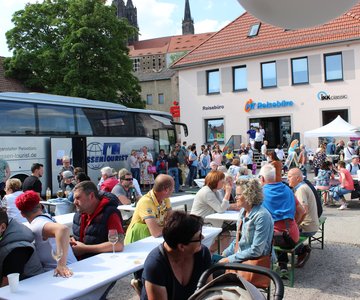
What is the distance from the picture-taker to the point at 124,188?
25.5ft

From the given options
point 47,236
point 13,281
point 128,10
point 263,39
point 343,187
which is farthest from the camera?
point 128,10

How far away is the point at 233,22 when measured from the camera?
32.2 metres

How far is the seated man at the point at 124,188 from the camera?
7.61 meters

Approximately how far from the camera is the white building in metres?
25.4

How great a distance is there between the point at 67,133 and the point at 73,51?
16.3m

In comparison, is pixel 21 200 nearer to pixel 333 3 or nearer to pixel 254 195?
pixel 254 195

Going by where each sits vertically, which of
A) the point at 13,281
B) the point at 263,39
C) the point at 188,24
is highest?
the point at 188,24

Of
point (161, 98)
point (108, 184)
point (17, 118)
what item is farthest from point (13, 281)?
point (161, 98)

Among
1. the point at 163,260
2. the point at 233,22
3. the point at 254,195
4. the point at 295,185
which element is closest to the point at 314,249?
the point at 295,185

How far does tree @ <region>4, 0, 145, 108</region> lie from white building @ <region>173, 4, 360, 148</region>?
480 centimetres

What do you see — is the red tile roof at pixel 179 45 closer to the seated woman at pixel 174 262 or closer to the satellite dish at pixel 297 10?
the satellite dish at pixel 297 10

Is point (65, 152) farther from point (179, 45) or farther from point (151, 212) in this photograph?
point (179, 45)

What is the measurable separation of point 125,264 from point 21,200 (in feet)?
3.70

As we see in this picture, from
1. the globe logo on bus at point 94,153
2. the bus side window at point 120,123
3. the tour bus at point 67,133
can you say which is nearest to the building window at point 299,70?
the tour bus at point 67,133
